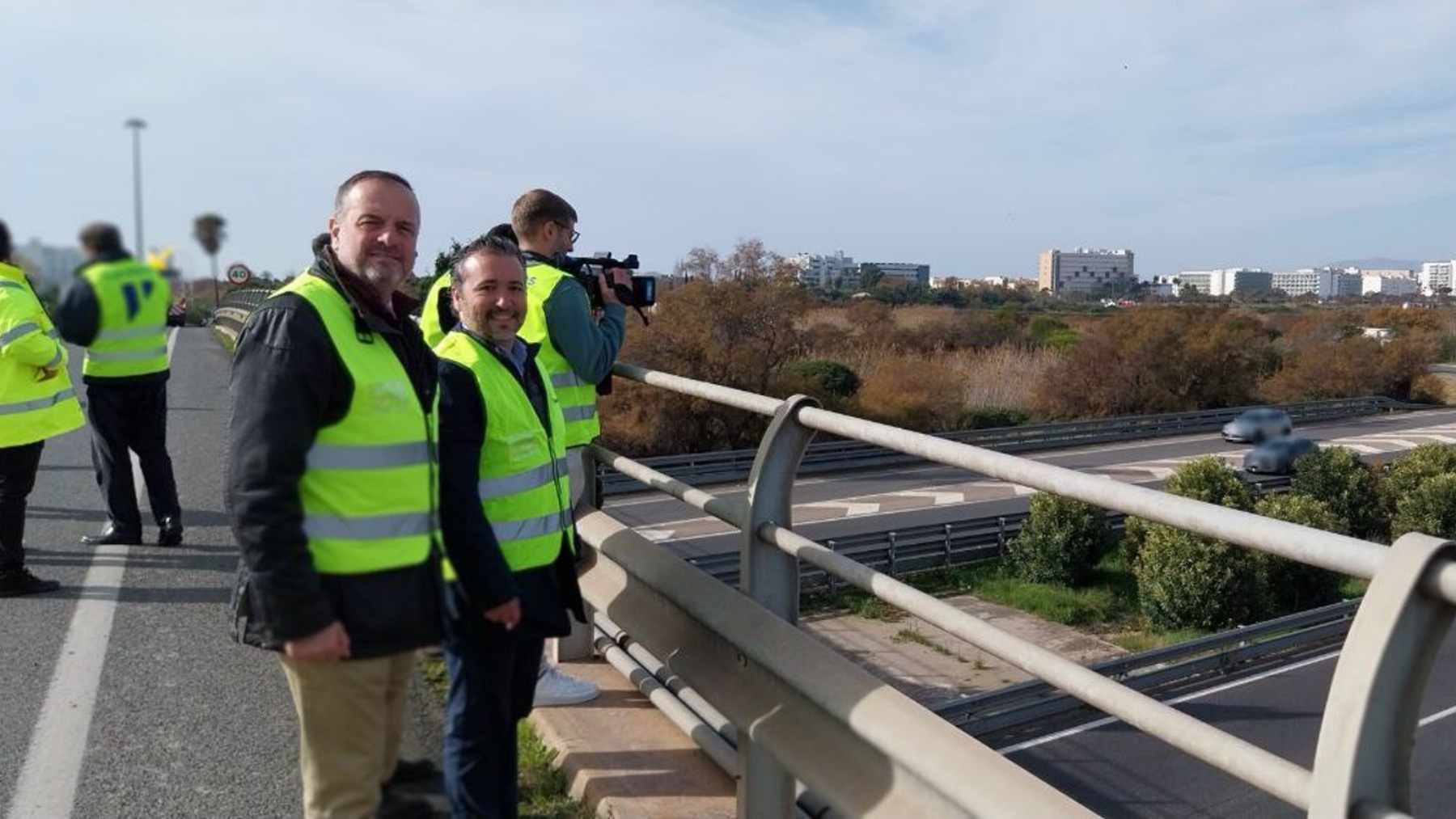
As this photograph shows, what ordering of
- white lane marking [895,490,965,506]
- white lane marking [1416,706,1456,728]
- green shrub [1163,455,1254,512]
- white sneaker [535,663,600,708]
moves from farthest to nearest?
white lane marking [895,490,965,506] < green shrub [1163,455,1254,512] < white lane marking [1416,706,1456,728] < white sneaker [535,663,600,708]

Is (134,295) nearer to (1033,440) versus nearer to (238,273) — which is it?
(238,273)

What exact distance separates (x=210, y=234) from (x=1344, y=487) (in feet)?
73.8

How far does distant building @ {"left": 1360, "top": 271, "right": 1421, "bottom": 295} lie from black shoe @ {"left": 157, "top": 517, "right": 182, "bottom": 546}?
3361 inches

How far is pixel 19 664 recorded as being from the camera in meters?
4.48

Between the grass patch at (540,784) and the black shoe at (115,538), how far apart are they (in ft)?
11.1

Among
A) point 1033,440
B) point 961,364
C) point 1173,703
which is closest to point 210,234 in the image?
point 1173,703

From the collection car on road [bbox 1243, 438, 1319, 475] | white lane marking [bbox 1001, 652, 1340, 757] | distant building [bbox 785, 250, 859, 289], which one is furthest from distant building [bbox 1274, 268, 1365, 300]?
white lane marking [bbox 1001, 652, 1340, 757]

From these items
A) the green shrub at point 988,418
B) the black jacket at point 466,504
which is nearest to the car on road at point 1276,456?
the green shrub at point 988,418

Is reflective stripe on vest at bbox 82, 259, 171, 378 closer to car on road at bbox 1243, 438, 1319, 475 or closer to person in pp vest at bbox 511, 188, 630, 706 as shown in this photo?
person in pp vest at bbox 511, 188, 630, 706

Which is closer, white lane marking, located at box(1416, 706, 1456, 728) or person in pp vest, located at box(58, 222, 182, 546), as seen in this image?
person in pp vest, located at box(58, 222, 182, 546)

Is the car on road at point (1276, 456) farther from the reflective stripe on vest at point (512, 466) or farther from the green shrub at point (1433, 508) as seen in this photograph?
the reflective stripe on vest at point (512, 466)

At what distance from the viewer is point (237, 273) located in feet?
6.48

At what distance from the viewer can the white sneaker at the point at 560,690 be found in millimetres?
4188

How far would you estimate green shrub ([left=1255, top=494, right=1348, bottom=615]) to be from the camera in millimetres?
19938
